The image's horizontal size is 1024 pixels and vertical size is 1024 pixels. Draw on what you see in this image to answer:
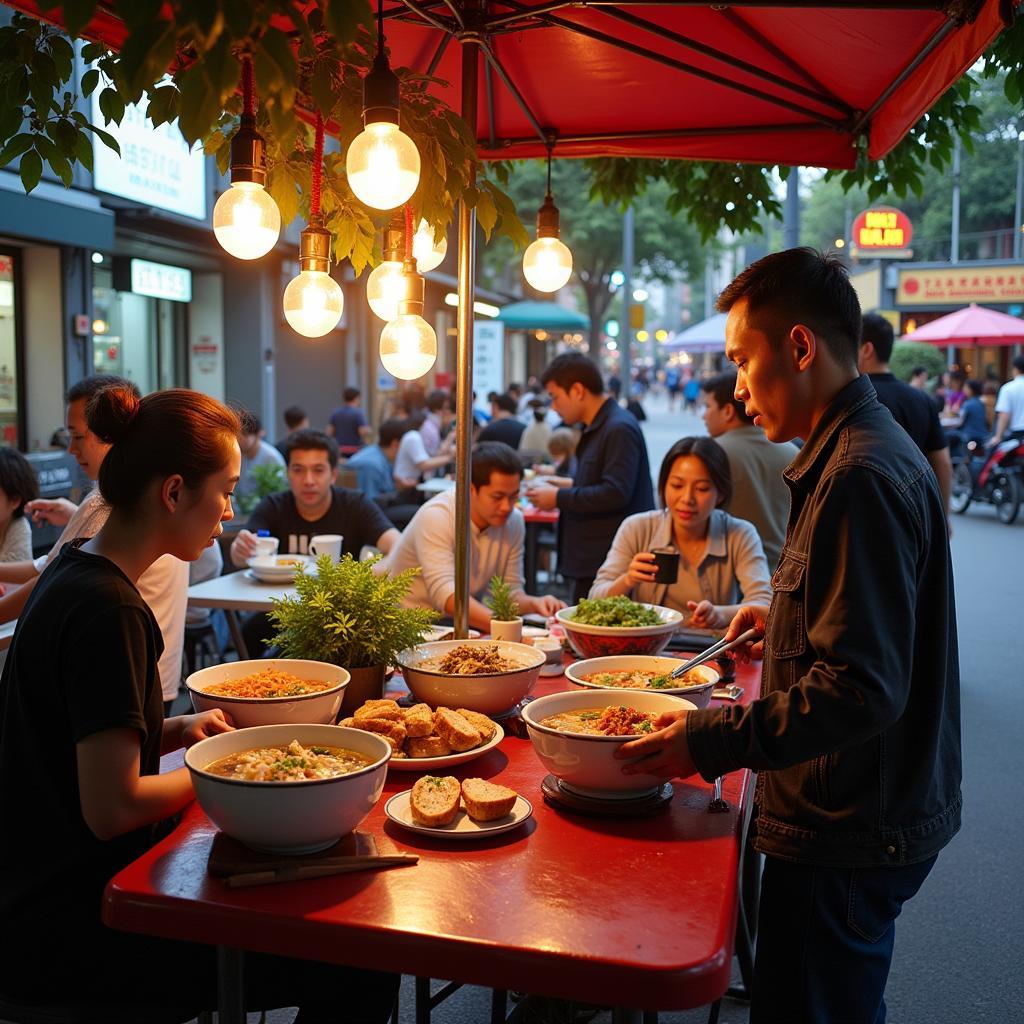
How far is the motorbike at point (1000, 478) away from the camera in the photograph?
14789mm

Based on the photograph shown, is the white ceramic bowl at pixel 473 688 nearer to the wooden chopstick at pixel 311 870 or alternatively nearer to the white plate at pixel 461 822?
Result: the white plate at pixel 461 822

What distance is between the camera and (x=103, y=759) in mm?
1967

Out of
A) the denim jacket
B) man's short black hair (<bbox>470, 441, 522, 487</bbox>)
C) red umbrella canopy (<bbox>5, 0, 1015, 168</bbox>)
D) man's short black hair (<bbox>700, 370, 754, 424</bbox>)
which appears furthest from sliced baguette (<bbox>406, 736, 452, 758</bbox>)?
man's short black hair (<bbox>700, 370, 754, 424</bbox>)

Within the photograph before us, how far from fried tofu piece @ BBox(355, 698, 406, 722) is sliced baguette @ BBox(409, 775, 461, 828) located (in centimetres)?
25

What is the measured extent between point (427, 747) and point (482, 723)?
7.5 inches

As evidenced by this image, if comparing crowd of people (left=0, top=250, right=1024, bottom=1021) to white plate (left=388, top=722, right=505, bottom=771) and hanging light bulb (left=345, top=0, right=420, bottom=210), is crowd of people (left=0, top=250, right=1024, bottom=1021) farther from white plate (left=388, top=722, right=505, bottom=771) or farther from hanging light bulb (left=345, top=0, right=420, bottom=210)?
hanging light bulb (left=345, top=0, right=420, bottom=210)

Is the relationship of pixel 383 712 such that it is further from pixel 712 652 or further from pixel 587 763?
pixel 712 652

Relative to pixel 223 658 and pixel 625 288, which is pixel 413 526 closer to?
pixel 223 658

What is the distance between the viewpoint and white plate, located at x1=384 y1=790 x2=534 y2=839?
201cm

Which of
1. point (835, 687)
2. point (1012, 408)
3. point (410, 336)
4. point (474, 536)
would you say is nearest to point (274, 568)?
point (474, 536)

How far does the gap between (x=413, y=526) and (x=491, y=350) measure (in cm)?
1535

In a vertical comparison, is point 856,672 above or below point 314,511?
above

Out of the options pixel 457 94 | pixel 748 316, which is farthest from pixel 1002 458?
pixel 748 316

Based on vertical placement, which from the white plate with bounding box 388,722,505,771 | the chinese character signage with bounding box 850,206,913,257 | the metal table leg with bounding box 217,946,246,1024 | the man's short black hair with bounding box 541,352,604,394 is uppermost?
the chinese character signage with bounding box 850,206,913,257
